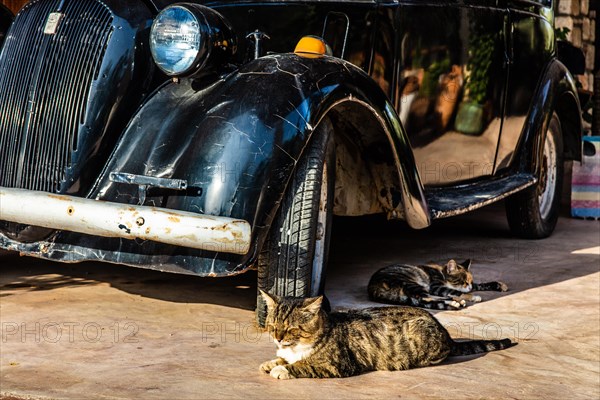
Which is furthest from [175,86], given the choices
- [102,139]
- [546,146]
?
[546,146]

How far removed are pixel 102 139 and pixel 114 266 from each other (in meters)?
1.50

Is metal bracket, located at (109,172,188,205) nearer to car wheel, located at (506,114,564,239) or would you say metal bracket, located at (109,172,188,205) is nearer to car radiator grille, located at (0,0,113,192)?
car radiator grille, located at (0,0,113,192)

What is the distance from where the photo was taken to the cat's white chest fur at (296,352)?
12.0 feet

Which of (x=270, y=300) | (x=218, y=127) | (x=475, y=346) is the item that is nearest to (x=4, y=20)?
(x=218, y=127)

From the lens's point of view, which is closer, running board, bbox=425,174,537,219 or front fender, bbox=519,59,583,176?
running board, bbox=425,174,537,219

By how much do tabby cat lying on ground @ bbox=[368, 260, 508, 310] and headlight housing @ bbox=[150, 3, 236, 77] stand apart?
1.44 m

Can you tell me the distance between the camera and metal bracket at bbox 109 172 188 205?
12.3 ft

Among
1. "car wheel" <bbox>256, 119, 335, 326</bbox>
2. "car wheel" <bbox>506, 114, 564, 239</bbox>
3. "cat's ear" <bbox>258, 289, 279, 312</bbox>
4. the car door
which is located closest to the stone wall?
"car wheel" <bbox>506, 114, 564, 239</bbox>

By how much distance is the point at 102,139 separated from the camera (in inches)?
163

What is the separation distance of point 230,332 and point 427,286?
3.98 ft

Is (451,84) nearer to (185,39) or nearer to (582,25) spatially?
(185,39)

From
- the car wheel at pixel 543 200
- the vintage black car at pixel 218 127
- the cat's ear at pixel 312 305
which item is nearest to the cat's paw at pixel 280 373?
the cat's ear at pixel 312 305

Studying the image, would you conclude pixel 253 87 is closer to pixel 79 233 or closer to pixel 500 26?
pixel 79 233

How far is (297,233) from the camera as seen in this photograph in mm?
3922
